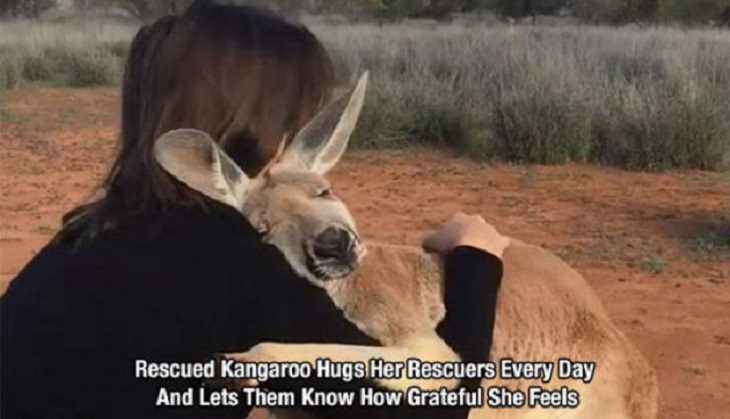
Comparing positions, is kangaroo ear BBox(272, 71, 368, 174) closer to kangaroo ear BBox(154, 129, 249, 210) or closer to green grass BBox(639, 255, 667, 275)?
kangaroo ear BBox(154, 129, 249, 210)

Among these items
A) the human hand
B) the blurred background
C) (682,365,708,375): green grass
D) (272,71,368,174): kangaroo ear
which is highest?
(272,71,368,174): kangaroo ear

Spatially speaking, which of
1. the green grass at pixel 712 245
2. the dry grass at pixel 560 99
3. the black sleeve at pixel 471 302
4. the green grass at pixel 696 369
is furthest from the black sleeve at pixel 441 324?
the dry grass at pixel 560 99

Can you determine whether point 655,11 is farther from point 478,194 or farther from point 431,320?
point 431,320

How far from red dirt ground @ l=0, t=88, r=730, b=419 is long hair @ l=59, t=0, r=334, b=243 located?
375cm

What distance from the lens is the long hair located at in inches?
75.5

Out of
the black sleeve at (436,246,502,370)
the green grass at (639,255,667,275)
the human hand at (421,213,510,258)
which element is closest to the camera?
the black sleeve at (436,246,502,370)

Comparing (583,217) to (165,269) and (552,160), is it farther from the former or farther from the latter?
(165,269)

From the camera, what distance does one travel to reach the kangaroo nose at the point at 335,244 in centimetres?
192

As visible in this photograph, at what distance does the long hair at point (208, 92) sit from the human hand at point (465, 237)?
46 centimetres

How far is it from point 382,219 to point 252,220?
796 centimetres

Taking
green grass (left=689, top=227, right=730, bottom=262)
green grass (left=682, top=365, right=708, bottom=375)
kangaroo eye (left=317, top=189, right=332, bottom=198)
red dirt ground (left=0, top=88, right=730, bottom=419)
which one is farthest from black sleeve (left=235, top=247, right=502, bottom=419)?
green grass (left=689, top=227, right=730, bottom=262)

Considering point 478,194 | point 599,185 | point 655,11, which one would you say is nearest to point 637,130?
point 599,185

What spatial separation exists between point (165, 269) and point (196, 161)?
0.52 feet

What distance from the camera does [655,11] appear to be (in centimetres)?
3397
